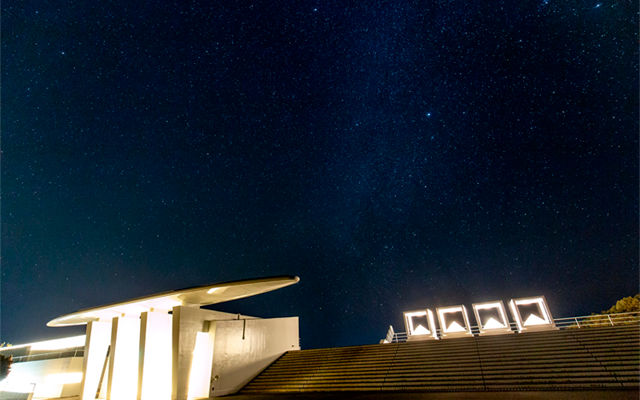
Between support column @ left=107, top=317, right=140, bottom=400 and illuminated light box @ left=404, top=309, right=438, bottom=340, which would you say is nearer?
support column @ left=107, top=317, right=140, bottom=400

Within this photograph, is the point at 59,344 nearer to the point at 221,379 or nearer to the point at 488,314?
the point at 221,379

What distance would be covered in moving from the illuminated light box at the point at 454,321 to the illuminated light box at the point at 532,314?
8.72ft

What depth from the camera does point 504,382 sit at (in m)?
12.2

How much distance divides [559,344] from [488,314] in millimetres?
5376

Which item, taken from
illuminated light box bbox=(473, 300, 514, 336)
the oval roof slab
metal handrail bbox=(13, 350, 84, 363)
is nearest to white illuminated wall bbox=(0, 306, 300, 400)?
the oval roof slab

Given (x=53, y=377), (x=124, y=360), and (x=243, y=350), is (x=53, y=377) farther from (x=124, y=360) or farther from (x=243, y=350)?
(x=243, y=350)

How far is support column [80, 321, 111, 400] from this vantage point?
17.6 meters

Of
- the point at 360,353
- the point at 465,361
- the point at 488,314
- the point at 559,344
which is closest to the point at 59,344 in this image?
the point at 360,353

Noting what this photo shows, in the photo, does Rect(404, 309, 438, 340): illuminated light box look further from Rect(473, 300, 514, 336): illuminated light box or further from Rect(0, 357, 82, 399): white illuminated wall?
Rect(0, 357, 82, 399): white illuminated wall

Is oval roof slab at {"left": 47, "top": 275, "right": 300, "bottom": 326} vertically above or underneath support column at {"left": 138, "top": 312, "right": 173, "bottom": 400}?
above

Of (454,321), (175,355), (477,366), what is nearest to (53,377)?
(175,355)

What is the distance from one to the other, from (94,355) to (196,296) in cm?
872

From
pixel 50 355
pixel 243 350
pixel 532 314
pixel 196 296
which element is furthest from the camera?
pixel 50 355

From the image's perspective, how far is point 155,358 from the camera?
586 inches
